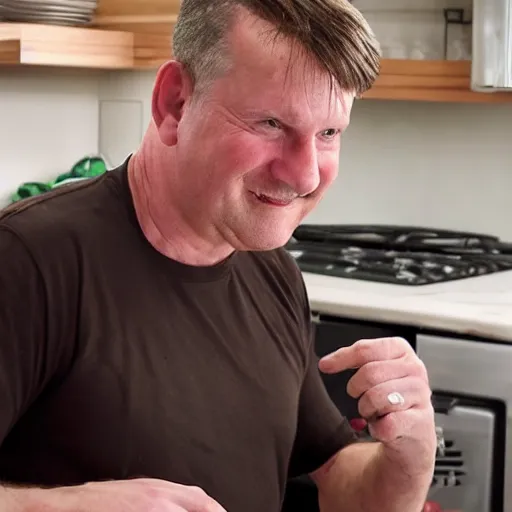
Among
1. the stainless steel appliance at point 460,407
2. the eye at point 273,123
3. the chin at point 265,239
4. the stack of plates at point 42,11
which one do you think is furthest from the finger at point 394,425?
the stack of plates at point 42,11

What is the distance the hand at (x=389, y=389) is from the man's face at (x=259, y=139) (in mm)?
174

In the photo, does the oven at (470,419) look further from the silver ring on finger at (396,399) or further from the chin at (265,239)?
the chin at (265,239)

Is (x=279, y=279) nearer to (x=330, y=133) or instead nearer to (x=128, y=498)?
(x=330, y=133)

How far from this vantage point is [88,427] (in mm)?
1057

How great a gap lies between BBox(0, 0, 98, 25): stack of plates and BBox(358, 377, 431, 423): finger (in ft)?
4.85

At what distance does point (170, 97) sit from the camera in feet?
3.75

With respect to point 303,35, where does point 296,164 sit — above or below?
below

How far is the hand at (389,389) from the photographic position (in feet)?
3.91

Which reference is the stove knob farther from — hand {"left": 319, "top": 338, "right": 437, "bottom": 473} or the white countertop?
hand {"left": 319, "top": 338, "right": 437, "bottom": 473}

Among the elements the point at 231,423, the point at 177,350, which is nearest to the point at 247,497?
the point at 231,423

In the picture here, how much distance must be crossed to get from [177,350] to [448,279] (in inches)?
44.8

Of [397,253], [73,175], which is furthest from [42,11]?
[397,253]

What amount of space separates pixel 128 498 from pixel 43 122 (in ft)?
6.23

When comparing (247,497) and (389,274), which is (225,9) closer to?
(247,497)
